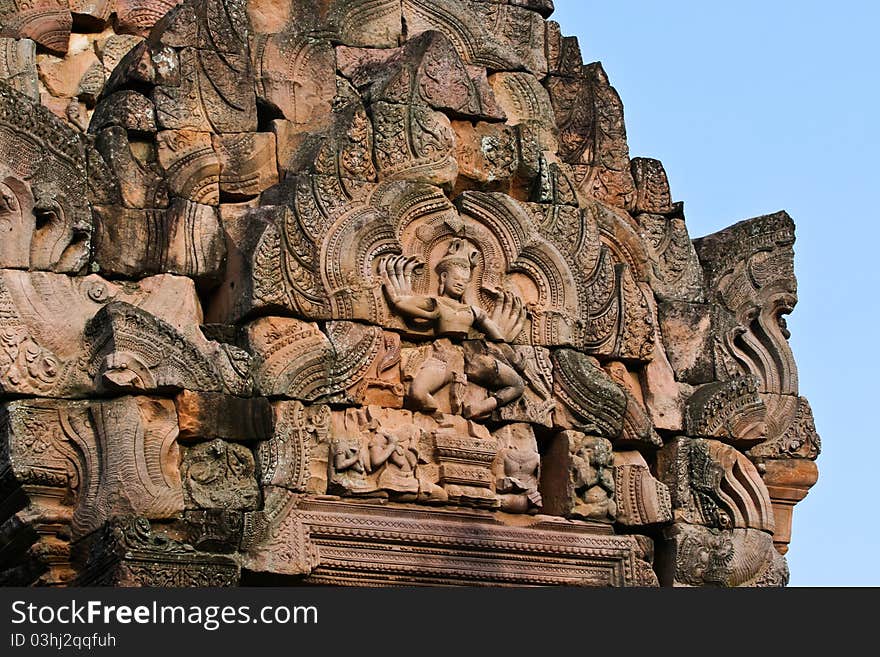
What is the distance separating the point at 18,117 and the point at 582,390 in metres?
3.37

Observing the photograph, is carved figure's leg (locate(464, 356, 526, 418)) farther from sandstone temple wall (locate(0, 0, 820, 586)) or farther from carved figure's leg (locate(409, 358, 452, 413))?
carved figure's leg (locate(409, 358, 452, 413))

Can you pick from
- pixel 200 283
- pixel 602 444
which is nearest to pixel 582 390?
pixel 602 444

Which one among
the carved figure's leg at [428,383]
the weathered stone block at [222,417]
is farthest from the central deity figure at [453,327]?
the weathered stone block at [222,417]

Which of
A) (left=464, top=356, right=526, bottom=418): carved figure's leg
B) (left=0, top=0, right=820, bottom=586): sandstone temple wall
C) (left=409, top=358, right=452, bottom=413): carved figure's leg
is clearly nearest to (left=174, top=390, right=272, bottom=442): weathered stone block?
(left=0, top=0, right=820, bottom=586): sandstone temple wall

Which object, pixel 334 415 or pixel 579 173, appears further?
pixel 579 173

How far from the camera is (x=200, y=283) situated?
12922mm

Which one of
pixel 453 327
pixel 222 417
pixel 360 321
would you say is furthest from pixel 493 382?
pixel 222 417

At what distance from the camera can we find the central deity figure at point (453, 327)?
43.0ft

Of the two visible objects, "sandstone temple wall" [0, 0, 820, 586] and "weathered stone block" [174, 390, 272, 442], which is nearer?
"sandstone temple wall" [0, 0, 820, 586]

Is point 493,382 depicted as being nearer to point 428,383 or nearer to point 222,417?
point 428,383

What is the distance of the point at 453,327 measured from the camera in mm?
13195

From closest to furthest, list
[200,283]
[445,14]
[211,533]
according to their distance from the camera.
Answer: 1. [211,533]
2. [200,283]
3. [445,14]

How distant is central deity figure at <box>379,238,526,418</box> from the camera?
1310 centimetres

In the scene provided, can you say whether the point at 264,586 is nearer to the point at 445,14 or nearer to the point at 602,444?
the point at 602,444
